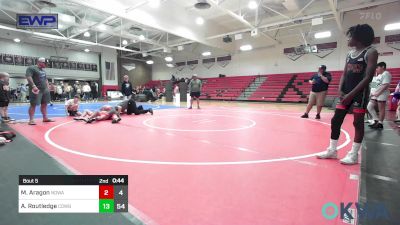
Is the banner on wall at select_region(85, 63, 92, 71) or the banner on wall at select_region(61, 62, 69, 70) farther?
the banner on wall at select_region(85, 63, 92, 71)

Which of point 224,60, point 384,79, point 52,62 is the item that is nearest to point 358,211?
point 384,79

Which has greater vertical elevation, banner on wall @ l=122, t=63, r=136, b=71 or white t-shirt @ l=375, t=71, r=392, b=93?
banner on wall @ l=122, t=63, r=136, b=71

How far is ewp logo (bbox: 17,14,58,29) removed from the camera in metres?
8.61

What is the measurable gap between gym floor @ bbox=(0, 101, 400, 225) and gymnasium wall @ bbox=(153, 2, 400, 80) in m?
14.3

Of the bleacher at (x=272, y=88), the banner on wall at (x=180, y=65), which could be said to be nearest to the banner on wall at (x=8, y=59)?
the banner on wall at (x=180, y=65)

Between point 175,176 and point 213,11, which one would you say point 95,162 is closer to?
point 175,176

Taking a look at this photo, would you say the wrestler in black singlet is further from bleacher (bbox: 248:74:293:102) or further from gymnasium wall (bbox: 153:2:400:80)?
gymnasium wall (bbox: 153:2:400:80)

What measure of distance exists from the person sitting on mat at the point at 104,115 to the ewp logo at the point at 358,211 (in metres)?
5.04

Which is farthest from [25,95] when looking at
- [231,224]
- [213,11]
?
[231,224]

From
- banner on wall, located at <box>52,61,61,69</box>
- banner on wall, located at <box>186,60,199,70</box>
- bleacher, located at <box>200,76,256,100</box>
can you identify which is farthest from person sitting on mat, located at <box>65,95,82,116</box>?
banner on wall, located at <box>186,60,199,70</box>

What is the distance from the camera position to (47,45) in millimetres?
19516

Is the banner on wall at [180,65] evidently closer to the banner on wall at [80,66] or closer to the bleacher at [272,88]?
the banner on wall at [80,66]

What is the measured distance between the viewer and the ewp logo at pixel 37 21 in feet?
28.2

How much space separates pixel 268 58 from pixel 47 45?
19.1m
